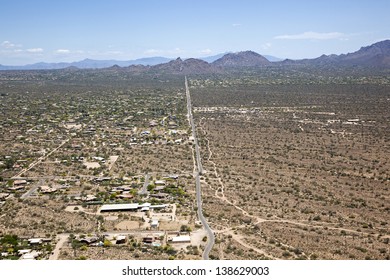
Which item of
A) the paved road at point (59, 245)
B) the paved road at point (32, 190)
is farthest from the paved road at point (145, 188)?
the paved road at point (32, 190)

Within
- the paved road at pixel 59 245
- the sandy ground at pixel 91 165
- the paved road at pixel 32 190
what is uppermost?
the sandy ground at pixel 91 165

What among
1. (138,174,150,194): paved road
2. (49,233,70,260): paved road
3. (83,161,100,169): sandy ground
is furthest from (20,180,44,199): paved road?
(49,233,70,260): paved road

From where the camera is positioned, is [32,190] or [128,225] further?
[32,190]

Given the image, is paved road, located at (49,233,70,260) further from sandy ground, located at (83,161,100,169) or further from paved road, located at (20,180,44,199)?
sandy ground, located at (83,161,100,169)

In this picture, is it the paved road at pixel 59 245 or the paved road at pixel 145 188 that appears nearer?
the paved road at pixel 59 245

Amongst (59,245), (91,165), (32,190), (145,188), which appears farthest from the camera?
(91,165)

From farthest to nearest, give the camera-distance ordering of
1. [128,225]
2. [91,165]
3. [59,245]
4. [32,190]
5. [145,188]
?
[91,165] < [32,190] < [145,188] < [128,225] < [59,245]

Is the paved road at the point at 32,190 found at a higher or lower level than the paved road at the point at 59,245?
higher

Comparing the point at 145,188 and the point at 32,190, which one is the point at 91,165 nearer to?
the point at 32,190

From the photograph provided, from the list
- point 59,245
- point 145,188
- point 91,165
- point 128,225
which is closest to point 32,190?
point 91,165

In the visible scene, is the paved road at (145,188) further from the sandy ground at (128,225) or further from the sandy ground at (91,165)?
the sandy ground at (91,165)

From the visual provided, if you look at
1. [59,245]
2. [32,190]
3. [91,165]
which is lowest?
[59,245]

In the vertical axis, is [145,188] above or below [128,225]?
above

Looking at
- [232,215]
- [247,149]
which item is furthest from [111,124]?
[232,215]
